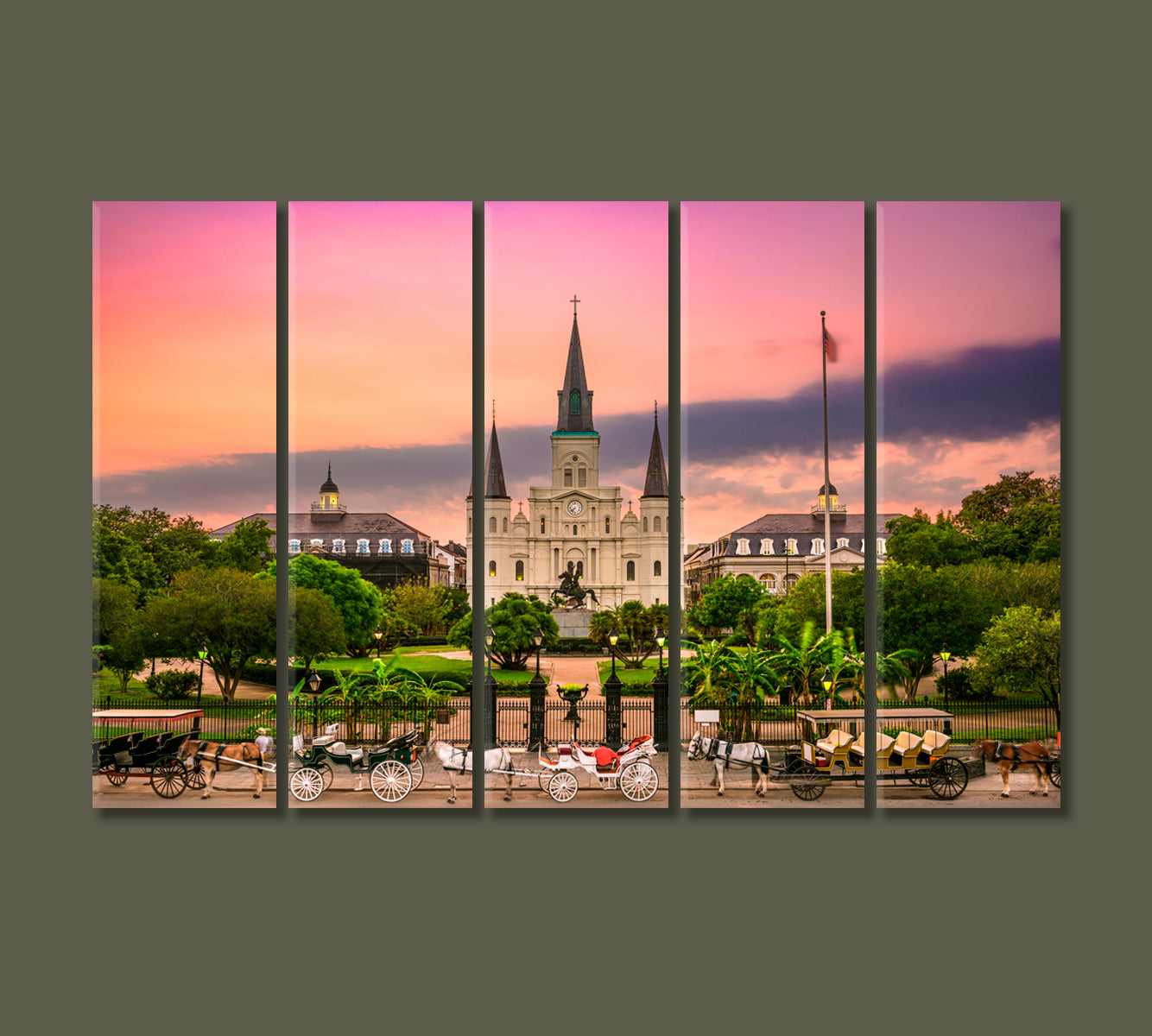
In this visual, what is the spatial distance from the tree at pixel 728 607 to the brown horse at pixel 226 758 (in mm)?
5552

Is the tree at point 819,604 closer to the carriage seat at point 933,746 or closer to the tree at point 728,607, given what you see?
the tree at point 728,607

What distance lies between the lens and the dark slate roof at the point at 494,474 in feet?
35.1

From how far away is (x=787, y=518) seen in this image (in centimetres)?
1066

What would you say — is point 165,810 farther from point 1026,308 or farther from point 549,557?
point 1026,308

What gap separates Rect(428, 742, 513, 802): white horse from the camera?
34.0 feet

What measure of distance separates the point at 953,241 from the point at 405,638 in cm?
835

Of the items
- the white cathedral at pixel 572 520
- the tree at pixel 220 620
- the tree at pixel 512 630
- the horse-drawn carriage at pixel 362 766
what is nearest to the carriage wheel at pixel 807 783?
the white cathedral at pixel 572 520

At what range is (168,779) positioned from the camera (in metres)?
10.6

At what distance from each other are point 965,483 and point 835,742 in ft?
11.5

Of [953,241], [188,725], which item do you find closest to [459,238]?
[953,241]

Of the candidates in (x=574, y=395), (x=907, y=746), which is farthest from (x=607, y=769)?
(x=574, y=395)

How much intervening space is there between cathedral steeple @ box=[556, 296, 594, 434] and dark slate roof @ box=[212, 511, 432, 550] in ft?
7.56

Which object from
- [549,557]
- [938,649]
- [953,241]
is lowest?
[938,649]

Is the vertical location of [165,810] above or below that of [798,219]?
below
